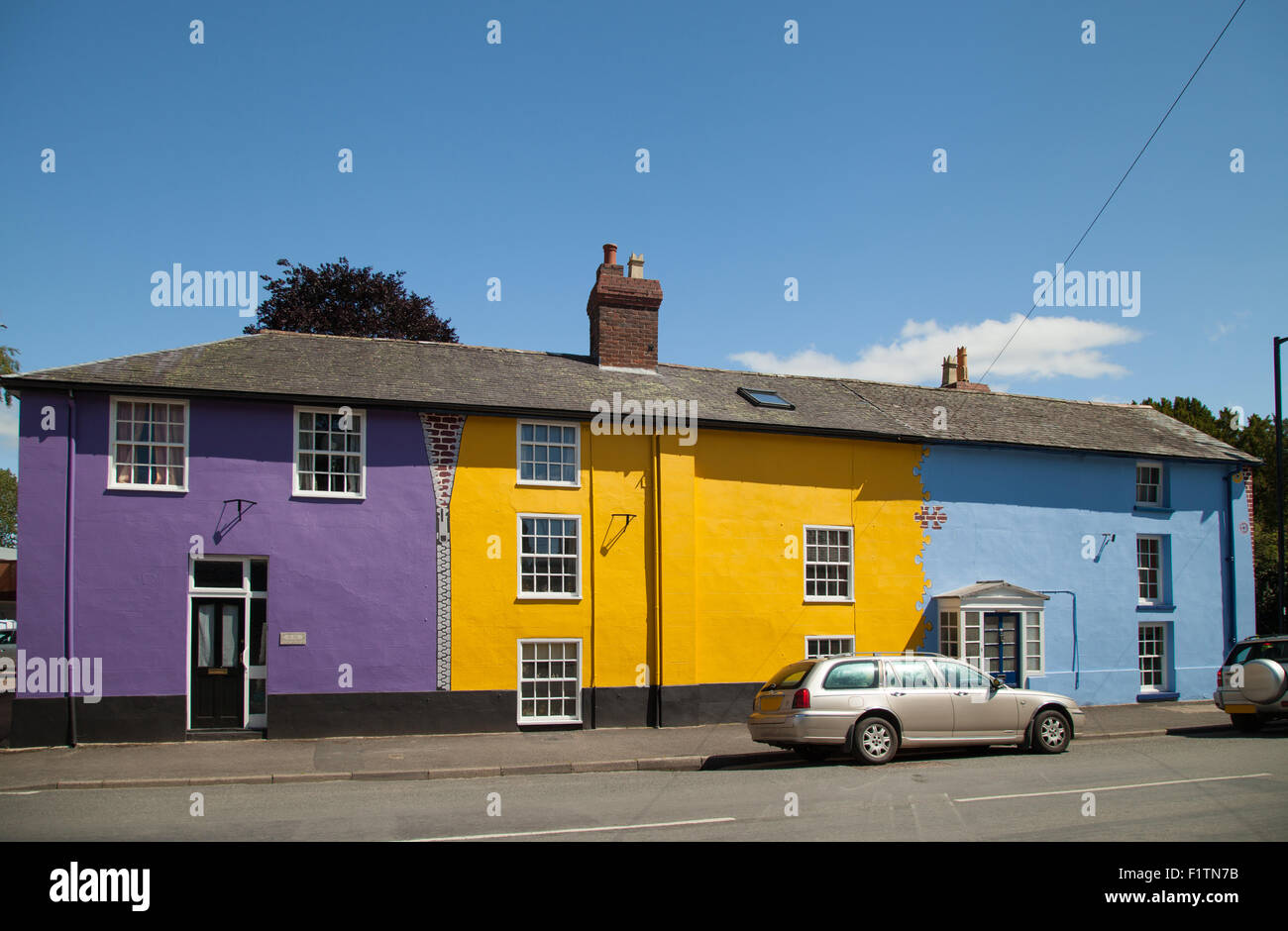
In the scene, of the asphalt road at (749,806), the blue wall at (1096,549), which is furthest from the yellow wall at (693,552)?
the asphalt road at (749,806)

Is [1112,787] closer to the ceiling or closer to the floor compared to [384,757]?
closer to the ceiling

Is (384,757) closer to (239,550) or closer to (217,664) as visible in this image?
(217,664)

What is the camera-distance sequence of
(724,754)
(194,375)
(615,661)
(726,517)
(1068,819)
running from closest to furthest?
(1068,819) → (724,754) → (194,375) → (615,661) → (726,517)

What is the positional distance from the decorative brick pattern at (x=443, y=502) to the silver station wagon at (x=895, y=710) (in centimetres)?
583

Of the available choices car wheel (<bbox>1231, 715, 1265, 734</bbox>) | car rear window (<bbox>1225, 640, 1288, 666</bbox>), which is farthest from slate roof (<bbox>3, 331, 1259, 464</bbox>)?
car wheel (<bbox>1231, 715, 1265, 734</bbox>)

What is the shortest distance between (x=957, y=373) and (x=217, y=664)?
20.4 metres

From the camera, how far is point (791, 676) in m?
14.6

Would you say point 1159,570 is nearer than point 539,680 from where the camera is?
No

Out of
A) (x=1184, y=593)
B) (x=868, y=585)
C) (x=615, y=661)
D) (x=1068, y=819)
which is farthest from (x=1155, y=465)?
(x=1068, y=819)

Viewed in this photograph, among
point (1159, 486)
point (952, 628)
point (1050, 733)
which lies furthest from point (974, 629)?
point (1159, 486)

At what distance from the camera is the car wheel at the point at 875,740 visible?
13742 mm

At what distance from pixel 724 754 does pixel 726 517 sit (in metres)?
5.64
